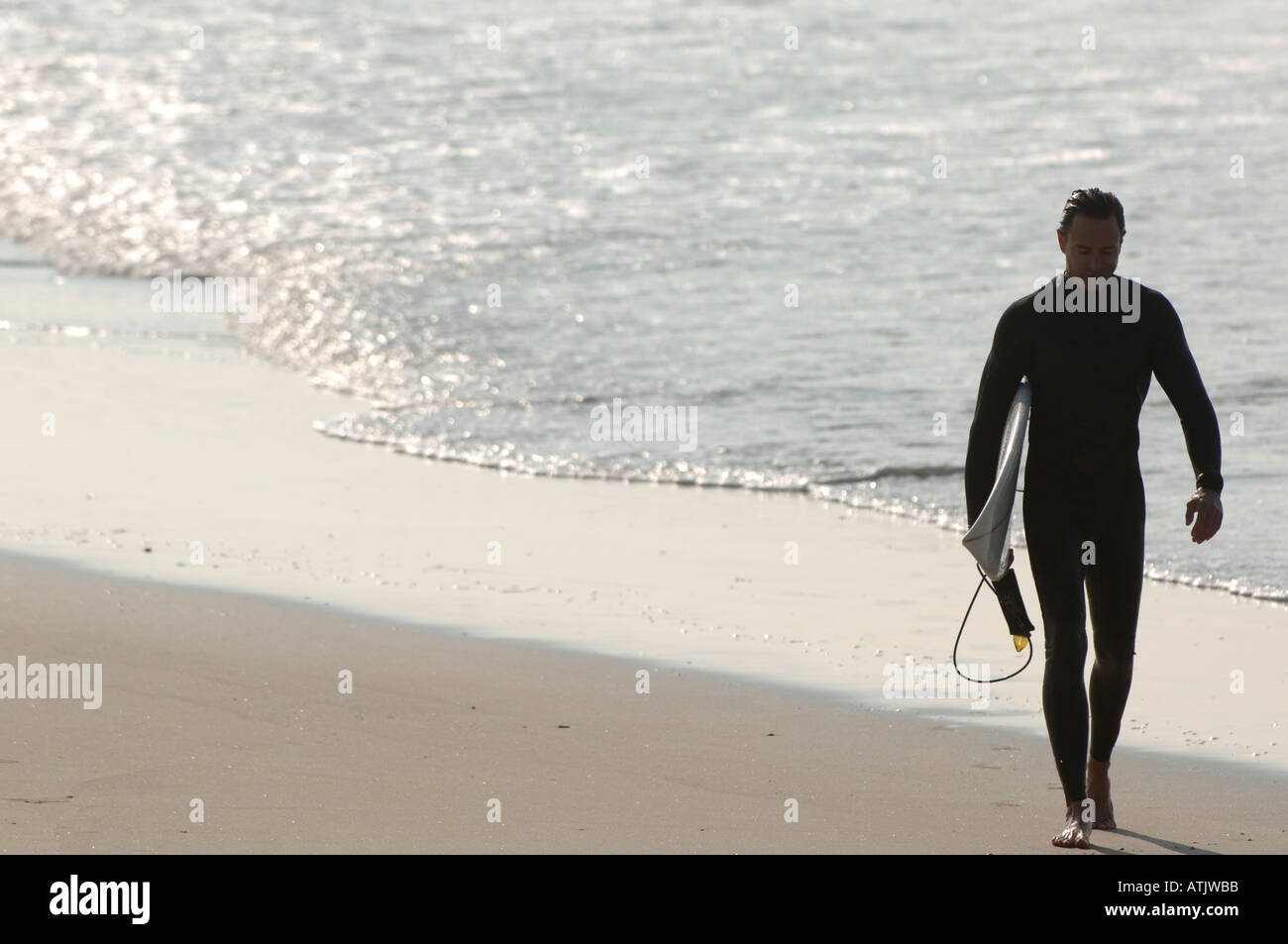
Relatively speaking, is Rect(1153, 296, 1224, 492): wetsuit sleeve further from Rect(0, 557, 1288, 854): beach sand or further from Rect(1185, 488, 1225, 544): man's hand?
Rect(0, 557, 1288, 854): beach sand

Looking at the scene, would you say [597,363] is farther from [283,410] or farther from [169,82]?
[169,82]

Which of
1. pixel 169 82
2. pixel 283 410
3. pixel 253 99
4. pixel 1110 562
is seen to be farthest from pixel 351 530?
pixel 169 82

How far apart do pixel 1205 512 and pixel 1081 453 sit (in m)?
0.33

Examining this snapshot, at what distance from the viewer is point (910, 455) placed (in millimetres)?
9789

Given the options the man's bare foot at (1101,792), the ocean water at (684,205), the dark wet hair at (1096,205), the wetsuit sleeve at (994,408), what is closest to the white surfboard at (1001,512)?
the wetsuit sleeve at (994,408)

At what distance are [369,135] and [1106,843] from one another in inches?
666

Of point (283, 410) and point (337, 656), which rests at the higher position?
point (283, 410)

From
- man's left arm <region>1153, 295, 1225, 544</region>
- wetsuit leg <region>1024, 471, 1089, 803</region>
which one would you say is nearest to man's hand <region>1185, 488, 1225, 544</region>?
man's left arm <region>1153, 295, 1225, 544</region>

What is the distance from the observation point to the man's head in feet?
15.1

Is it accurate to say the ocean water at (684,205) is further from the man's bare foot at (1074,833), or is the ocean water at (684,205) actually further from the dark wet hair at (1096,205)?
the dark wet hair at (1096,205)

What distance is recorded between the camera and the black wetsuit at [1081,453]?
4641 mm

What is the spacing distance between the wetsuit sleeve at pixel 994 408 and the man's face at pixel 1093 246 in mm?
189

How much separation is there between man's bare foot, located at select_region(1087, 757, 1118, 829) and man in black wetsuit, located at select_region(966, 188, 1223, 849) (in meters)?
0.13

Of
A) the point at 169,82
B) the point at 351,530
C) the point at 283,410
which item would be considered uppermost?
the point at 169,82
